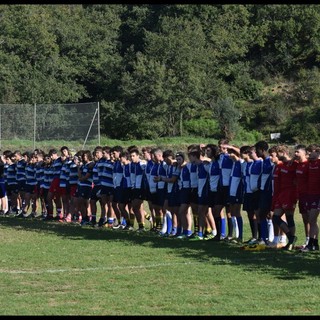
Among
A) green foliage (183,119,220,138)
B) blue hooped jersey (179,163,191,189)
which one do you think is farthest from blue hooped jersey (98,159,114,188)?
green foliage (183,119,220,138)

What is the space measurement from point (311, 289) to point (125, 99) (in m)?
49.5

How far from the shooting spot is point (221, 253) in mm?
14570

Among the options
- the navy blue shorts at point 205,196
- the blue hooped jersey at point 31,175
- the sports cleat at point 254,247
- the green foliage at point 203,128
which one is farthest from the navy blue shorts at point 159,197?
the green foliage at point 203,128

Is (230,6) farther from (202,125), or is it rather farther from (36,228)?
(36,228)

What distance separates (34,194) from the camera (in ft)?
78.8

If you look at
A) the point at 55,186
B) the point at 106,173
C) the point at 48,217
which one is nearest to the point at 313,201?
the point at 106,173

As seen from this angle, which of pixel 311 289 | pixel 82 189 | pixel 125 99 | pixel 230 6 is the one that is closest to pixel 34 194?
Result: pixel 82 189

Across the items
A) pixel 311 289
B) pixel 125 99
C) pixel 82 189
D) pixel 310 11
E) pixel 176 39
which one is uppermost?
pixel 310 11

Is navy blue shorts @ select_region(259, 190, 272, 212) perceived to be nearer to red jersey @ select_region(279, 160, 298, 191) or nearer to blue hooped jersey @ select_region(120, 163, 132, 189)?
red jersey @ select_region(279, 160, 298, 191)

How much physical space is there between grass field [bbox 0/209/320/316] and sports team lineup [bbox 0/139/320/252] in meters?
0.74

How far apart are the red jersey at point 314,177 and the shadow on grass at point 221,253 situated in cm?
117

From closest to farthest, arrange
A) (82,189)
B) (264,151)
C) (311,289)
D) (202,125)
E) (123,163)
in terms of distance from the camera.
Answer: (311,289) → (264,151) → (123,163) → (82,189) → (202,125)

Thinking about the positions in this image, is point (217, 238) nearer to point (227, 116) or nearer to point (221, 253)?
point (221, 253)

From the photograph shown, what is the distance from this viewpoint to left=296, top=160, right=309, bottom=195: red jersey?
48.3ft
